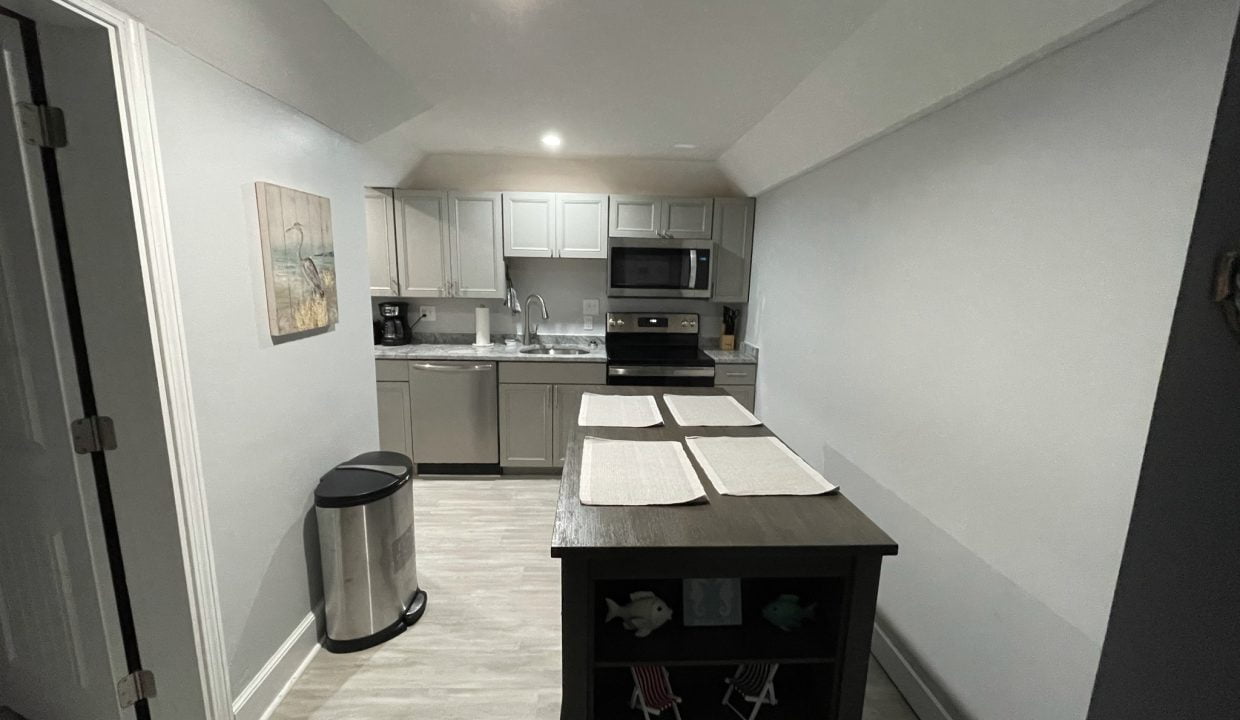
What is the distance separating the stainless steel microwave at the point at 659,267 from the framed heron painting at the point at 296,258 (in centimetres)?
206

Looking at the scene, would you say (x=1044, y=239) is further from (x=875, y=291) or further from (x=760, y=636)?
(x=760, y=636)

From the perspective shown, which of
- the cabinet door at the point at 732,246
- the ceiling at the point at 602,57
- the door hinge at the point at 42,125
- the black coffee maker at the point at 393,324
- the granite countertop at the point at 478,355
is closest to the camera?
the door hinge at the point at 42,125

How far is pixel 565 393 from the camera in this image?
3.51m

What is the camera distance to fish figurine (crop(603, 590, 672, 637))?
1254mm

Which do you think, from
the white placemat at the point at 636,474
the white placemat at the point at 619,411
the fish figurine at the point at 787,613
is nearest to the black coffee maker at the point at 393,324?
the white placemat at the point at 619,411

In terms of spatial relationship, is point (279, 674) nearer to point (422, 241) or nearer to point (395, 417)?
point (395, 417)

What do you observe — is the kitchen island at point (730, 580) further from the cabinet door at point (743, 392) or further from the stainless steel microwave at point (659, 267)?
the stainless steel microwave at point (659, 267)

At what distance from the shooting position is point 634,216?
3.61 meters

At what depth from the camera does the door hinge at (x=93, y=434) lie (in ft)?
4.04

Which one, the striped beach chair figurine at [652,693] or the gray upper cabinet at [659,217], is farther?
the gray upper cabinet at [659,217]

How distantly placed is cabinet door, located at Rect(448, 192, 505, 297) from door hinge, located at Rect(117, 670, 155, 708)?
→ 2694mm

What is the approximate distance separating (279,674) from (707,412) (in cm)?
188

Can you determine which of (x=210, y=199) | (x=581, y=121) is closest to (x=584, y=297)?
(x=581, y=121)

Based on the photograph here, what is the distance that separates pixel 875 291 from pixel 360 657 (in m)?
2.63
